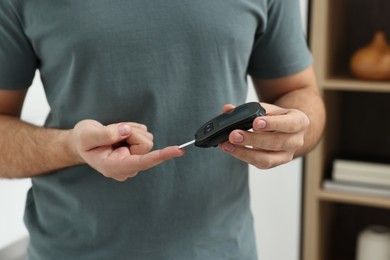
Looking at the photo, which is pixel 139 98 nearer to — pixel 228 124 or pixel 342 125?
pixel 228 124

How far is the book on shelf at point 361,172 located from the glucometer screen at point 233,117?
122cm

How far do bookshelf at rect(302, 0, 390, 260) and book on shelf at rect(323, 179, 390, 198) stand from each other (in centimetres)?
1

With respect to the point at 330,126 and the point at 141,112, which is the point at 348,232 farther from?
the point at 141,112

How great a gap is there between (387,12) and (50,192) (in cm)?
152

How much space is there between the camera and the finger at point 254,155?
0.79m

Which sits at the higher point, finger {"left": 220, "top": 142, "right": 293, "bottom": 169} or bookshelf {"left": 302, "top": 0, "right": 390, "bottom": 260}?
finger {"left": 220, "top": 142, "right": 293, "bottom": 169}

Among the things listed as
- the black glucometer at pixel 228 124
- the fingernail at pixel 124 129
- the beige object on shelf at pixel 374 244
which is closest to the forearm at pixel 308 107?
the black glucometer at pixel 228 124

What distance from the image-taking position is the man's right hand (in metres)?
0.72

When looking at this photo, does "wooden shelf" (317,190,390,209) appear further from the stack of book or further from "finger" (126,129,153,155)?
"finger" (126,129,153,155)

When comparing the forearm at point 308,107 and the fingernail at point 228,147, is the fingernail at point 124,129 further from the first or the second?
the forearm at point 308,107

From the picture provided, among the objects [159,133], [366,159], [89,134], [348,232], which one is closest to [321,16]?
[366,159]

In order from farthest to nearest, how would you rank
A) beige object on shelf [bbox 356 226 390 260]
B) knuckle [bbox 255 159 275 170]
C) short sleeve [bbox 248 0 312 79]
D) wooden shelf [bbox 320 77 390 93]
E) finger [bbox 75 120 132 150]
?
beige object on shelf [bbox 356 226 390 260] < wooden shelf [bbox 320 77 390 93] < short sleeve [bbox 248 0 312 79] < knuckle [bbox 255 159 275 170] < finger [bbox 75 120 132 150]

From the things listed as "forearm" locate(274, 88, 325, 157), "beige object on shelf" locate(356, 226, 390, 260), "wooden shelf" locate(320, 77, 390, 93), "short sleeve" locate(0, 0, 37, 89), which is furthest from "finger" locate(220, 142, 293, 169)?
"beige object on shelf" locate(356, 226, 390, 260)

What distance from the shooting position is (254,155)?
31.8 inches
